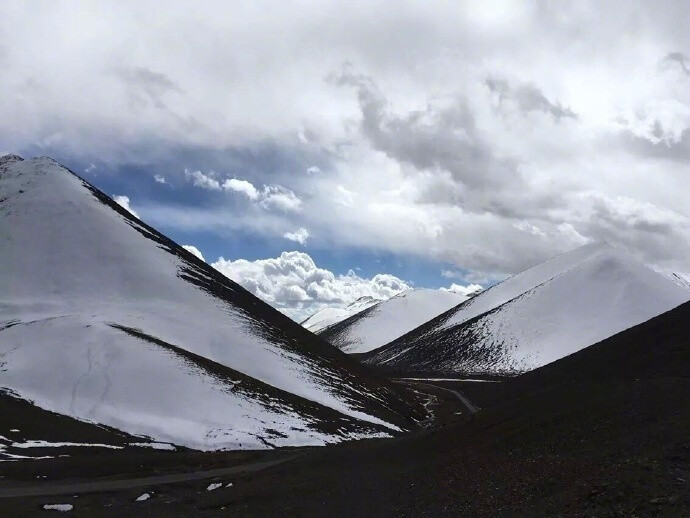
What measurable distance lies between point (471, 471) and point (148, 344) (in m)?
57.9

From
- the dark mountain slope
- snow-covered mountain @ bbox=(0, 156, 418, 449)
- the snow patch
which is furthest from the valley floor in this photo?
snow-covered mountain @ bbox=(0, 156, 418, 449)

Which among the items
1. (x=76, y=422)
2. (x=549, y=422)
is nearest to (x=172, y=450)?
(x=76, y=422)

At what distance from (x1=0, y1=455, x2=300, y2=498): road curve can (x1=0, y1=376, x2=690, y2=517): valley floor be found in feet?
2.46

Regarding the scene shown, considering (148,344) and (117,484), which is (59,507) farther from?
(148,344)

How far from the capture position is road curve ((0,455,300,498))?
35.3m

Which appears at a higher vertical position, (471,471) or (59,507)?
(59,507)

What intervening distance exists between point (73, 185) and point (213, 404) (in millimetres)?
Result: 112304

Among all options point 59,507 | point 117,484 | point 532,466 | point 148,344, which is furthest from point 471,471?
point 148,344

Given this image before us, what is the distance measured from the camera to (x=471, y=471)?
109 feet

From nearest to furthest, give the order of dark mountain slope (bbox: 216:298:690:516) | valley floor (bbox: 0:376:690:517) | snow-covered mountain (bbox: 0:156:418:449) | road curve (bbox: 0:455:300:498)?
dark mountain slope (bbox: 216:298:690:516) → valley floor (bbox: 0:376:690:517) → road curve (bbox: 0:455:300:498) → snow-covered mountain (bbox: 0:156:418:449)

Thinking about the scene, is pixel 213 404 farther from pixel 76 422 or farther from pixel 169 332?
pixel 169 332

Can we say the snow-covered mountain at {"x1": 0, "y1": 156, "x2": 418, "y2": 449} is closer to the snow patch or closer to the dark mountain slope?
the dark mountain slope

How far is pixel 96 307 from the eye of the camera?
9569 centimetres

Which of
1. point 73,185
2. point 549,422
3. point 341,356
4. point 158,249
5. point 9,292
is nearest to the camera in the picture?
point 549,422
